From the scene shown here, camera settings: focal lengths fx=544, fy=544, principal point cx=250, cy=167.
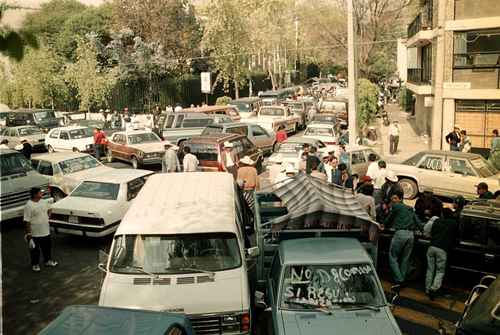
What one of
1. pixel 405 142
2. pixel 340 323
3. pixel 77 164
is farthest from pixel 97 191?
pixel 405 142

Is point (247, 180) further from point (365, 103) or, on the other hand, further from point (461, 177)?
point (365, 103)

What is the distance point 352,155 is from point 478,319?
1263 cm

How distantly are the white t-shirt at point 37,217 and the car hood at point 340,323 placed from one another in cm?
627

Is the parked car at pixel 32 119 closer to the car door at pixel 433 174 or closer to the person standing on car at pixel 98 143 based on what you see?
the person standing on car at pixel 98 143

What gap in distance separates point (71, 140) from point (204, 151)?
1071cm

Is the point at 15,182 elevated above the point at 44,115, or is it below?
below

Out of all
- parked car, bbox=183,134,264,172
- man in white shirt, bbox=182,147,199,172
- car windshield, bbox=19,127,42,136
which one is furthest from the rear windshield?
car windshield, bbox=19,127,42,136

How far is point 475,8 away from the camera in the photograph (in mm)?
24719

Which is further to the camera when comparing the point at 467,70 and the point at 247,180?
the point at 467,70

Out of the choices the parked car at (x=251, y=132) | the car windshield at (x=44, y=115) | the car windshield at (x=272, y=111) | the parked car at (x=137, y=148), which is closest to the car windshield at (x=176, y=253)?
the parked car at (x=251, y=132)

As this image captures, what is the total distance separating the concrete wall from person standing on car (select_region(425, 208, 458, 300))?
18210mm

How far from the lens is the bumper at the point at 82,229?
40.6 ft

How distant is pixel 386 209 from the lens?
12039 mm

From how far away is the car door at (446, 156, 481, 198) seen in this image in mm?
15875
